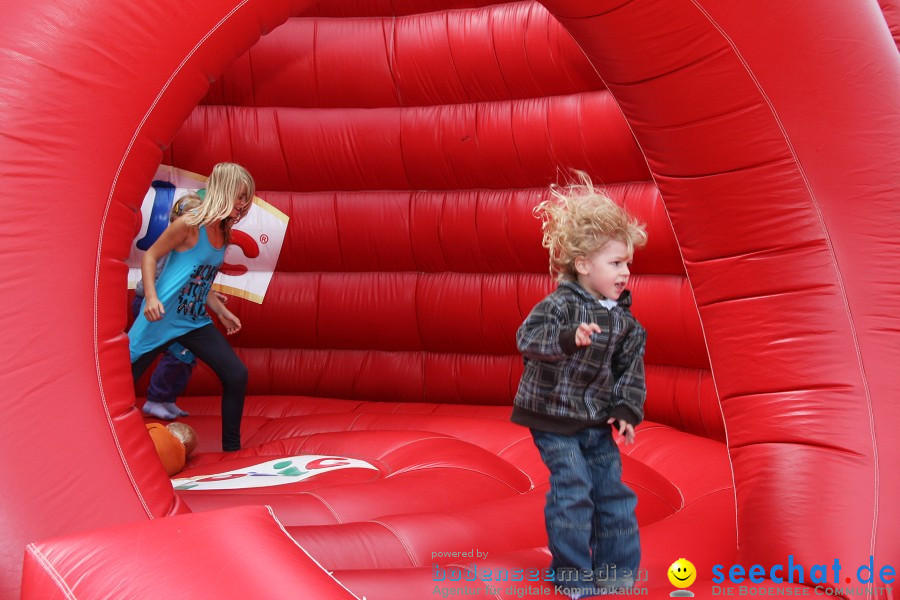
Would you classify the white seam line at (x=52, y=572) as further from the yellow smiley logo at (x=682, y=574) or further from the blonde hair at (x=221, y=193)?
the blonde hair at (x=221, y=193)

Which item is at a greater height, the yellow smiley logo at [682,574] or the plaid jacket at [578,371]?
the plaid jacket at [578,371]

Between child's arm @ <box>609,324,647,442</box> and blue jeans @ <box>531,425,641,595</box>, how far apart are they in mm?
64

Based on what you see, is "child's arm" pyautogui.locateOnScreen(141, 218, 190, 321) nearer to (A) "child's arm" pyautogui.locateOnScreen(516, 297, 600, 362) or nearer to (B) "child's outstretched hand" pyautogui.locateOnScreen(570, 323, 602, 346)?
(A) "child's arm" pyautogui.locateOnScreen(516, 297, 600, 362)

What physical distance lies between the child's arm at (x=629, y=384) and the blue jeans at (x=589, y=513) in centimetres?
6

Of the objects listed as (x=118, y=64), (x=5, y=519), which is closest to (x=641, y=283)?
(x=118, y=64)

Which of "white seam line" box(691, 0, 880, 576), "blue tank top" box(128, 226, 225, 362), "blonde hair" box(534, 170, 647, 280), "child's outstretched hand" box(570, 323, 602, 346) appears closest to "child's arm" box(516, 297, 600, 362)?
"child's outstretched hand" box(570, 323, 602, 346)

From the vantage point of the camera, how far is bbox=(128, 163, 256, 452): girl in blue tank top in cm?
294

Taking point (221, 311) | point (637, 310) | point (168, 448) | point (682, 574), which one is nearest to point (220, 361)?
point (221, 311)

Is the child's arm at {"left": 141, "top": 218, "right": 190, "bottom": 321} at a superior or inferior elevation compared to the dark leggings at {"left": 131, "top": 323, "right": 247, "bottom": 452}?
superior

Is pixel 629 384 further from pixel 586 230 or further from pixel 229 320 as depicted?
pixel 229 320

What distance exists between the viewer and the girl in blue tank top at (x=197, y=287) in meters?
2.94

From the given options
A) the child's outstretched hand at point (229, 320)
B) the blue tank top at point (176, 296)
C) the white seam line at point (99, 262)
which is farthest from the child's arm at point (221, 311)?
the white seam line at point (99, 262)

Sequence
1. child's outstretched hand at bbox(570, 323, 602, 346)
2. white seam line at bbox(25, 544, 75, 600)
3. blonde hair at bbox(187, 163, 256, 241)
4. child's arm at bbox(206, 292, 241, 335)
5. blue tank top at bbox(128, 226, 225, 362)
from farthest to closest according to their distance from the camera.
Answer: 1. child's arm at bbox(206, 292, 241, 335)
2. blue tank top at bbox(128, 226, 225, 362)
3. blonde hair at bbox(187, 163, 256, 241)
4. child's outstretched hand at bbox(570, 323, 602, 346)
5. white seam line at bbox(25, 544, 75, 600)

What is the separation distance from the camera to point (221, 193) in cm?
295
